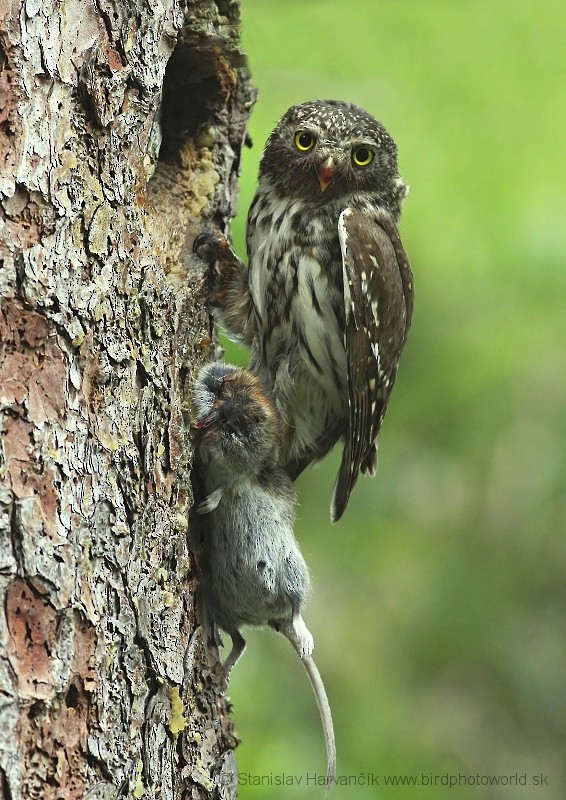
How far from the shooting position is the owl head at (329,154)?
3492mm

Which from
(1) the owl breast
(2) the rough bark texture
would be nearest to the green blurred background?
(1) the owl breast

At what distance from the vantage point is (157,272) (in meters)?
2.61

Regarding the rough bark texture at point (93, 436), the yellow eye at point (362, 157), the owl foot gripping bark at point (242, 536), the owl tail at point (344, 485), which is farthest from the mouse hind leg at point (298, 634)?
the yellow eye at point (362, 157)

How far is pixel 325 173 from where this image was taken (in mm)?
3428

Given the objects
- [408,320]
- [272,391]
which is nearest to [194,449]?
[272,391]

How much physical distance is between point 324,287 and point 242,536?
0.99 m

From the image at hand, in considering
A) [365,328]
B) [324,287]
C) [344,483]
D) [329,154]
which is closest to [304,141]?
[329,154]

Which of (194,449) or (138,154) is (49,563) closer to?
(194,449)

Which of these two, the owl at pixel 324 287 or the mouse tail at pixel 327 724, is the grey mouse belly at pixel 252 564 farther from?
the owl at pixel 324 287

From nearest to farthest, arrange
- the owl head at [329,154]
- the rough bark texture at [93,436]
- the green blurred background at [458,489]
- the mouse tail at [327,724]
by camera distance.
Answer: the rough bark texture at [93,436] < the mouse tail at [327,724] < the owl head at [329,154] < the green blurred background at [458,489]

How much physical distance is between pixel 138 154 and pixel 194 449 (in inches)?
31.6

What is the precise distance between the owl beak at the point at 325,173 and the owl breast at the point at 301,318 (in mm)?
105

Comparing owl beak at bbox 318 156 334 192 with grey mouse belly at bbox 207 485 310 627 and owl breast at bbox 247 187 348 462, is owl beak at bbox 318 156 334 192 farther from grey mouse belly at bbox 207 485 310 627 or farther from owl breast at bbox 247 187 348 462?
grey mouse belly at bbox 207 485 310 627

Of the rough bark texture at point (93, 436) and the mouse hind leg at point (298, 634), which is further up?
A: the rough bark texture at point (93, 436)
